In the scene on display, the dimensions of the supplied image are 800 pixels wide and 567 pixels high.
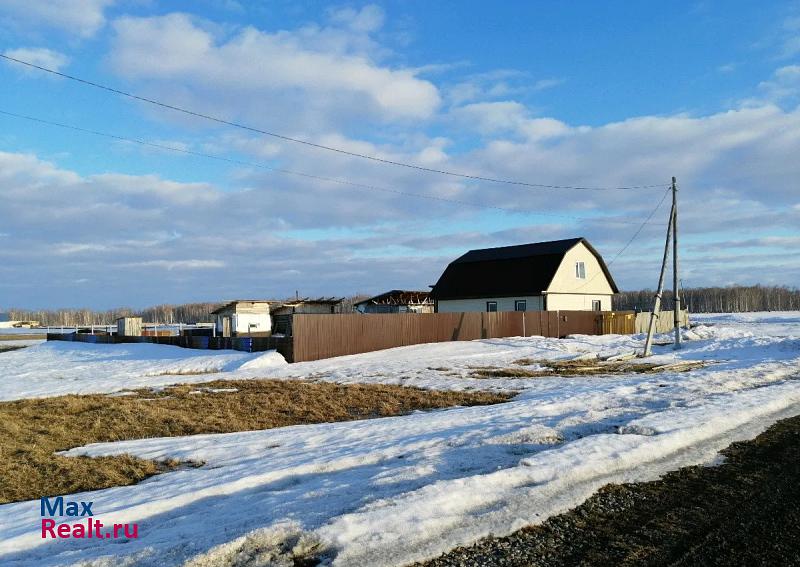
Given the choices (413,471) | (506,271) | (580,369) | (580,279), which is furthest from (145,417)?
(580,279)

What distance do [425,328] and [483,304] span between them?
1364cm

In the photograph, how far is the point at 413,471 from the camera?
6.78 m

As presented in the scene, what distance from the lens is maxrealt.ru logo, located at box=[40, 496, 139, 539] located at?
5.55 metres

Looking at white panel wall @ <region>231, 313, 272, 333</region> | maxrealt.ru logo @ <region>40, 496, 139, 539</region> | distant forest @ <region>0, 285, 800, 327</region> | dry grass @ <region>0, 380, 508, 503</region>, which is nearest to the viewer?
maxrealt.ru logo @ <region>40, 496, 139, 539</region>

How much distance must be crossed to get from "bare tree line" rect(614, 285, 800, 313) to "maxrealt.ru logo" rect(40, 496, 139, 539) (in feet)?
344

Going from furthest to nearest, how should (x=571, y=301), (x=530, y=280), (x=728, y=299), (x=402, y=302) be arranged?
(x=728, y=299)
(x=402, y=302)
(x=571, y=301)
(x=530, y=280)

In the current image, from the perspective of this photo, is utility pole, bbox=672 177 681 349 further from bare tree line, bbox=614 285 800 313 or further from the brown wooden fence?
bare tree line, bbox=614 285 800 313

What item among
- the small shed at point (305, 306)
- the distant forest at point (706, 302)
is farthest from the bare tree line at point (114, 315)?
the small shed at point (305, 306)

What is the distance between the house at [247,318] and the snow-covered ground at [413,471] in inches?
1260

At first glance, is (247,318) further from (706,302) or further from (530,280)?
(706,302)

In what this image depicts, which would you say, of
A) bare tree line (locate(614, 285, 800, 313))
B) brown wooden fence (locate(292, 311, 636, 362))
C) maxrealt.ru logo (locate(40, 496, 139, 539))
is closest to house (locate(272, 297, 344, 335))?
brown wooden fence (locate(292, 311, 636, 362))

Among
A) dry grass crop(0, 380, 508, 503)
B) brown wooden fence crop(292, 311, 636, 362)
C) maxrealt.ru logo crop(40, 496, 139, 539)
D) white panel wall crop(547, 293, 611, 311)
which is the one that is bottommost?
dry grass crop(0, 380, 508, 503)

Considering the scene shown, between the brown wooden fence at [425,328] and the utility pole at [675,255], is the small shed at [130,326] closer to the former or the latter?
the brown wooden fence at [425,328]

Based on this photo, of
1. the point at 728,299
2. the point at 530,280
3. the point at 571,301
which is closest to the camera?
the point at 530,280
